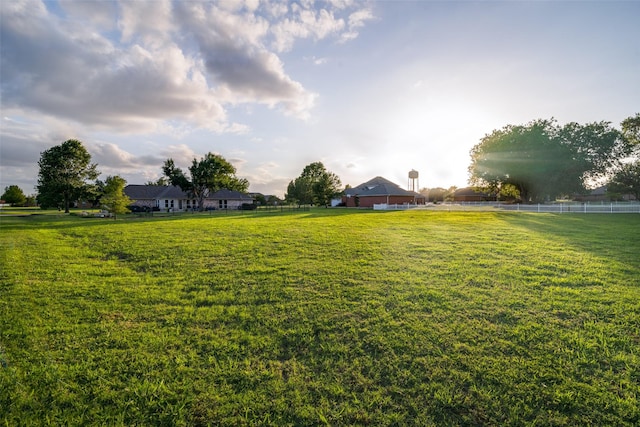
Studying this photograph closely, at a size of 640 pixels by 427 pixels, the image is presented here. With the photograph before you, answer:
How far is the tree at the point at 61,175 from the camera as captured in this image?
146 ft

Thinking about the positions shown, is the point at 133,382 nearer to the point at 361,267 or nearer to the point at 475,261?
the point at 361,267

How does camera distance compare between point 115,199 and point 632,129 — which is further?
point 632,129

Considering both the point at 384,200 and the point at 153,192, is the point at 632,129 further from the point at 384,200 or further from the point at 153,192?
the point at 153,192

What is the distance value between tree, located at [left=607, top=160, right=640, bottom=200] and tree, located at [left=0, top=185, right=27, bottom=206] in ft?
413

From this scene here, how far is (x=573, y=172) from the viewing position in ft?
119

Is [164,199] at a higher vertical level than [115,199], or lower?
higher

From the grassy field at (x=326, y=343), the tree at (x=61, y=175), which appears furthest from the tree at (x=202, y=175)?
the grassy field at (x=326, y=343)

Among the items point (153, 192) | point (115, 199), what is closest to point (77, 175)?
point (153, 192)

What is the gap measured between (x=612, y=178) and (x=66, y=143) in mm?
77922

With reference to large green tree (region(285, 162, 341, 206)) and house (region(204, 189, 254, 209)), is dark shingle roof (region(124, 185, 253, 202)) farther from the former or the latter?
large green tree (region(285, 162, 341, 206))

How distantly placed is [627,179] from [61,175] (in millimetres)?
79011

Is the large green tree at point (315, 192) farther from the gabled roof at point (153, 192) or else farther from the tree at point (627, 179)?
the tree at point (627, 179)

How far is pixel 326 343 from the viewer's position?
449cm

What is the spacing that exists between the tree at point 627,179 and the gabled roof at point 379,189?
26.0m
